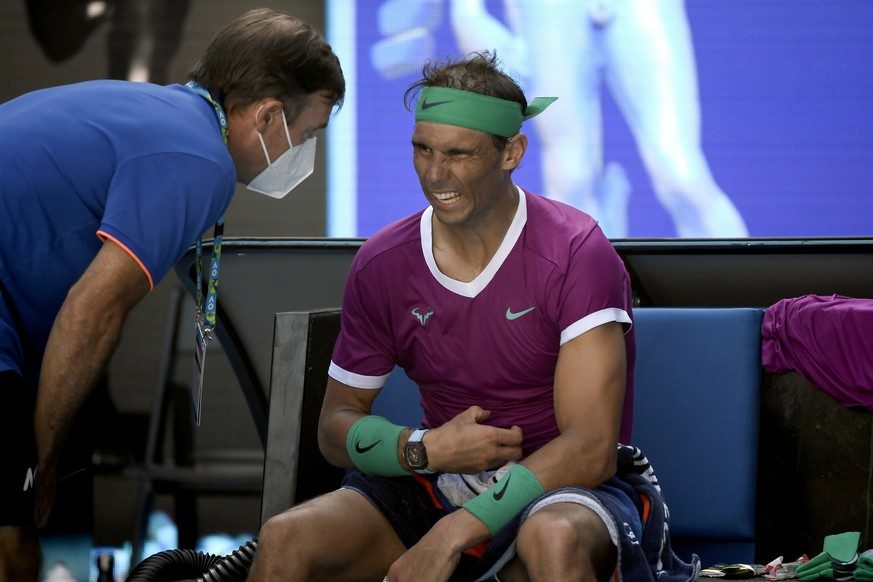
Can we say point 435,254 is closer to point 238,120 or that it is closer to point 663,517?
point 238,120

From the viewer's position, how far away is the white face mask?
2.06 meters

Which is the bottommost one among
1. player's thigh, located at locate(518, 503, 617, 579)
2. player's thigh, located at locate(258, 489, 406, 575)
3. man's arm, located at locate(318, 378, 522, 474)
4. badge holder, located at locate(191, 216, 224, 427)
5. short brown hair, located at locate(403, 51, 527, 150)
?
player's thigh, located at locate(258, 489, 406, 575)

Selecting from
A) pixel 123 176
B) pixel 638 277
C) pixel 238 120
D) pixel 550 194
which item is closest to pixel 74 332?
pixel 123 176

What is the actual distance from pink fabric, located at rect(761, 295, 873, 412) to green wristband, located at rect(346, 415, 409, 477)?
970 mm

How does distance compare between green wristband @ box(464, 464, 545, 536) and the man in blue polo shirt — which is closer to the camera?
the man in blue polo shirt

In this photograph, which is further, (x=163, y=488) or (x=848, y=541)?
(x=163, y=488)

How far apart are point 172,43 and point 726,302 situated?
1.92 metres

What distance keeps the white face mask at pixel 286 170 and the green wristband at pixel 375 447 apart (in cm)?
51

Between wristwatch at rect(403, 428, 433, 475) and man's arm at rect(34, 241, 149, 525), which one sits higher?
man's arm at rect(34, 241, 149, 525)

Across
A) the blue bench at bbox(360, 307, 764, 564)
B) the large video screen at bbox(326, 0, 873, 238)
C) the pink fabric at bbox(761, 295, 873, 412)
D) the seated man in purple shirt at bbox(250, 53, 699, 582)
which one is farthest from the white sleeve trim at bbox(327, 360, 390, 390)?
the large video screen at bbox(326, 0, 873, 238)

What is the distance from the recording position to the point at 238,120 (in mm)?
1962

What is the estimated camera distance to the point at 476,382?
6.59 ft

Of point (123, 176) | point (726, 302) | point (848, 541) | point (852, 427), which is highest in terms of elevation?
point (123, 176)

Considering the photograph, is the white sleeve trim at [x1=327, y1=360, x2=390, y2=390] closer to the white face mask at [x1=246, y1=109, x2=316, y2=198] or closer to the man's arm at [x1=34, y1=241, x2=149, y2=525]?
the white face mask at [x1=246, y1=109, x2=316, y2=198]
